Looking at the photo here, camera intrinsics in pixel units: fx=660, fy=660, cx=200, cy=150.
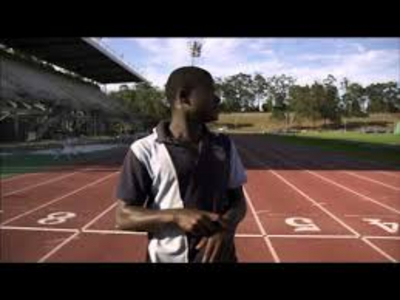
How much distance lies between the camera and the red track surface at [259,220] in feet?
22.0

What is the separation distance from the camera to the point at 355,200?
11375 millimetres

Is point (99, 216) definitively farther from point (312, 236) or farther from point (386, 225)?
point (386, 225)

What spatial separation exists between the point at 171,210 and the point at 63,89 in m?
21.2

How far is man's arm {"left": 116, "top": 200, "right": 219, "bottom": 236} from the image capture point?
4.97ft

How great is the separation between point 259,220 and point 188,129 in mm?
7293

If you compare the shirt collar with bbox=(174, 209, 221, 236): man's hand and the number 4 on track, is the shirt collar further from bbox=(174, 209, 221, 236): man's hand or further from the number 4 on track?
the number 4 on track

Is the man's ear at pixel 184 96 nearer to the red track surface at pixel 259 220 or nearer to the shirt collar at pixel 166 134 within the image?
the shirt collar at pixel 166 134

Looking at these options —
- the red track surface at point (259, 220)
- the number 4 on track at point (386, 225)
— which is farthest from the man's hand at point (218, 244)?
the number 4 on track at point (386, 225)

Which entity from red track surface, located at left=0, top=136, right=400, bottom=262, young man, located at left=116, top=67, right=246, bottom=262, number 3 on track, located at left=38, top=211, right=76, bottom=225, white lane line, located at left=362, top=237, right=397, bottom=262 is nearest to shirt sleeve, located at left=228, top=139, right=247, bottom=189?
young man, located at left=116, top=67, right=246, bottom=262

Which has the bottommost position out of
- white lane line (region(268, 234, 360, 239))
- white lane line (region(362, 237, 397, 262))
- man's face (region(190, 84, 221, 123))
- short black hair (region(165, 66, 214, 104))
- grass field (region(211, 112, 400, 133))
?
white lane line (region(362, 237, 397, 262))

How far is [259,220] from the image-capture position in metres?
8.86

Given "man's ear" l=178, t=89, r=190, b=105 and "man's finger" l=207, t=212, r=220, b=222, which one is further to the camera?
"man's ear" l=178, t=89, r=190, b=105

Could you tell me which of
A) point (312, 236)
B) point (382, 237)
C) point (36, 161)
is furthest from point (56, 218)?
point (36, 161)

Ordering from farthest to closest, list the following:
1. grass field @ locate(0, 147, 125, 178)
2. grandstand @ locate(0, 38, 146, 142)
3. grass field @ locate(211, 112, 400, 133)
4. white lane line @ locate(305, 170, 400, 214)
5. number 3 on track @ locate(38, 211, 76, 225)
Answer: grandstand @ locate(0, 38, 146, 142) → grass field @ locate(0, 147, 125, 178) → white lane line @ locate(305, 170, 400, 214) → number 3 on track @ locate(38, 211, 76, 225) → grass field @ locate(211, 112, 400, 133)
